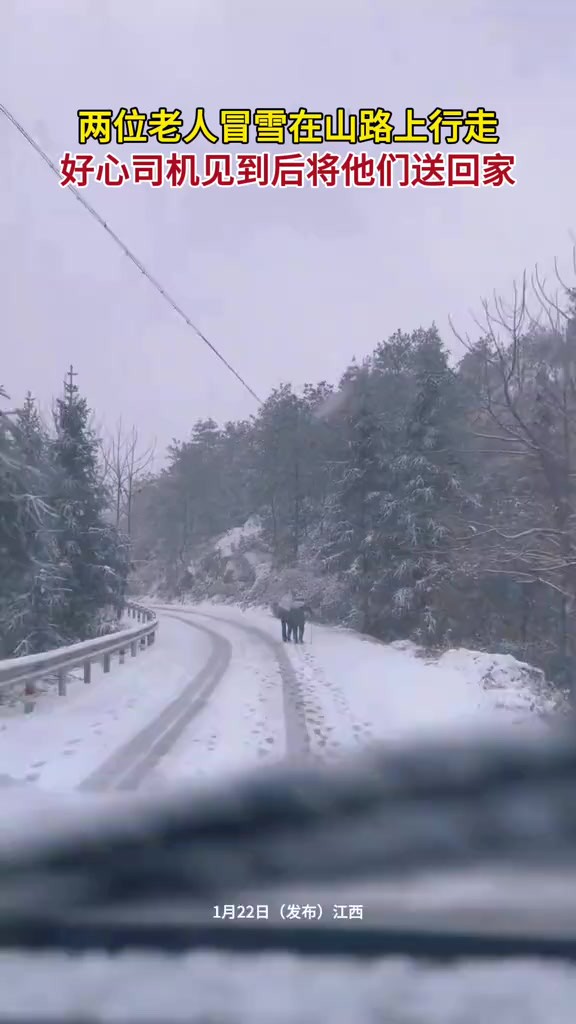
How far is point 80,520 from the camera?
25141mm

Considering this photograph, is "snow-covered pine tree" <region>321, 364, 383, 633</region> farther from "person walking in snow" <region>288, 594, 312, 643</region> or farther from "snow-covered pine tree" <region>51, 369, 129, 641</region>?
"snow-covered pine tree" <region>51, 369, 129, 641</region>

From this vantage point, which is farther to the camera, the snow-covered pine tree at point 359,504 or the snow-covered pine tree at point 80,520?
the snow-covered pine tree at point 359,504

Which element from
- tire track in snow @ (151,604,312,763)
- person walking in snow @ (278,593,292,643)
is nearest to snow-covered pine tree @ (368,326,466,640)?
person walking in snow @ (278,593,292,643)

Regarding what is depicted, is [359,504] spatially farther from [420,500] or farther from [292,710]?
[292,710]

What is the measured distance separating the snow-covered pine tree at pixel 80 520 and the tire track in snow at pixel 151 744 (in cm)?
1000

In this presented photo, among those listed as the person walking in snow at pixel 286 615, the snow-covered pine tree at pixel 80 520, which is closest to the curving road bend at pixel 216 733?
the person walking in snow at pixel 286 615

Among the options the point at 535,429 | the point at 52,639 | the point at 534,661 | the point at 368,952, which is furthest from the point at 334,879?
the point at 534,661

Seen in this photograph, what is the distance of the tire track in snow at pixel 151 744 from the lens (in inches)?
285

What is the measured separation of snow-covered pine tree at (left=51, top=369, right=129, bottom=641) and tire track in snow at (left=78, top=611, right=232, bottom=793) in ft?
32.8

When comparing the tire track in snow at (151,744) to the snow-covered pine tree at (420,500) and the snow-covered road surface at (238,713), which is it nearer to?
the snow-covered road surface at (238,713)

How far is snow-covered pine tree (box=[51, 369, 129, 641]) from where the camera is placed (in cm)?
2455

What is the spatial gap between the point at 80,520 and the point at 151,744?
16760mm

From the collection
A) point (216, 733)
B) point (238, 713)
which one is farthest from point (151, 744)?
point (238, 713)

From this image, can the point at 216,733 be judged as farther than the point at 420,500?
No
